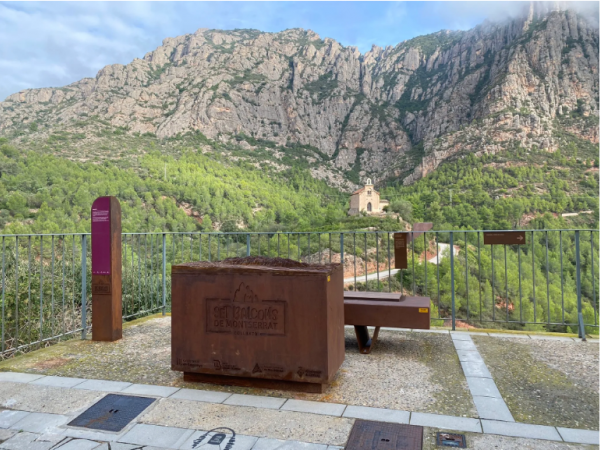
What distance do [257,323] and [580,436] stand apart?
2.18 meters

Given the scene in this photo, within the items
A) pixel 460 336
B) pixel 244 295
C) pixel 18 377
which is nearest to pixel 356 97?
pixel 460 336

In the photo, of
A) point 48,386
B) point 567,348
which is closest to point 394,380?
point 567,348

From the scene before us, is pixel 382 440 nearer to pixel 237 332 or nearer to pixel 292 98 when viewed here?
pixel 237 332

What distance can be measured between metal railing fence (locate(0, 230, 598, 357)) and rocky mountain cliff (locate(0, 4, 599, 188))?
4482 centimetres

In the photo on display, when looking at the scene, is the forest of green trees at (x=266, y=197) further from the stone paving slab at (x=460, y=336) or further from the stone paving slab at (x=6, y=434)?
the stone paving slab at (x=6, y=434)

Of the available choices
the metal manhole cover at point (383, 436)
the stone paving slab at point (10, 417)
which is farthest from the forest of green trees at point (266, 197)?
the stone paving slab at point (10, 417)

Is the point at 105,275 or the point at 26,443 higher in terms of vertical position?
the point at 105,275

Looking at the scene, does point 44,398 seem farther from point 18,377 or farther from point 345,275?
point 345,275

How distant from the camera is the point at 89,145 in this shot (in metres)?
63.3

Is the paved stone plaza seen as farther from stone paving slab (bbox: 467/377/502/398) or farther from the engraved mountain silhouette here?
the engraved mountain silhouette

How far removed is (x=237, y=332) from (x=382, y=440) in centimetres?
128

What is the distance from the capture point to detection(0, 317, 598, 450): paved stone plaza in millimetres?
2346

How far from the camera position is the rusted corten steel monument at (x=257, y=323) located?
288 centimetres

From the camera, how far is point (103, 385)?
3164 mm
